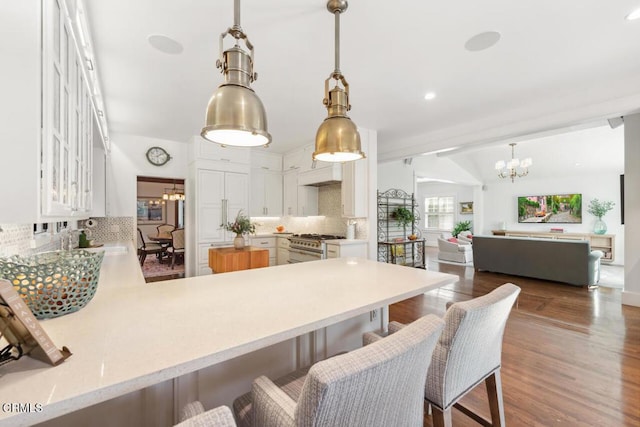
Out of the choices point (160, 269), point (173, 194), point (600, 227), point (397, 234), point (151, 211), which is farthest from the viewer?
point (151, 211)

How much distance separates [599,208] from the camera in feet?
24.9

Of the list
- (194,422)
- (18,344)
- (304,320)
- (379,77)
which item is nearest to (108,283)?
(18,344)

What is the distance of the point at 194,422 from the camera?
0.58 metres

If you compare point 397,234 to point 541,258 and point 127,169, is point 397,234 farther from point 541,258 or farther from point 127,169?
point 127,169

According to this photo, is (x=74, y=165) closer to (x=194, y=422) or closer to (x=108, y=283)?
(x=108, y=283)

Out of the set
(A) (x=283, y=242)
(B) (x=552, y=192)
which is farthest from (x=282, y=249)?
(B) (x=552, y=192)

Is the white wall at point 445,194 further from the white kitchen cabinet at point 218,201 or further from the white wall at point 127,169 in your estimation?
the white wall at point 127,169

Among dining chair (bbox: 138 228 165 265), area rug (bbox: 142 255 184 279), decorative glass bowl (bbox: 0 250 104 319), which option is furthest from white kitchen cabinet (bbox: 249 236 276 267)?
decorative glass bowl (bbox: 0 250 104 319)

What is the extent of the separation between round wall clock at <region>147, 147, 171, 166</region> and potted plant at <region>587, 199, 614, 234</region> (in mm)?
10691

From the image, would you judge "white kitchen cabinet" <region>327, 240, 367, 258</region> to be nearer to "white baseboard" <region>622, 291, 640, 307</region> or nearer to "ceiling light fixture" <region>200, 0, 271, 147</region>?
→ "ceiling light fixture" <region>200, 0, 271, 147</region>

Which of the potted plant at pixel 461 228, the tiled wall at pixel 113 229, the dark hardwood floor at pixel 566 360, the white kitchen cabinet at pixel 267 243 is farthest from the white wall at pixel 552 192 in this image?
the tiled wall at pixel 113 229

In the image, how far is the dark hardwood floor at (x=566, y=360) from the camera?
178 cm

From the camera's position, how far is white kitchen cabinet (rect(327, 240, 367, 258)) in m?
4.29

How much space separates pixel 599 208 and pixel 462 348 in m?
9.56
